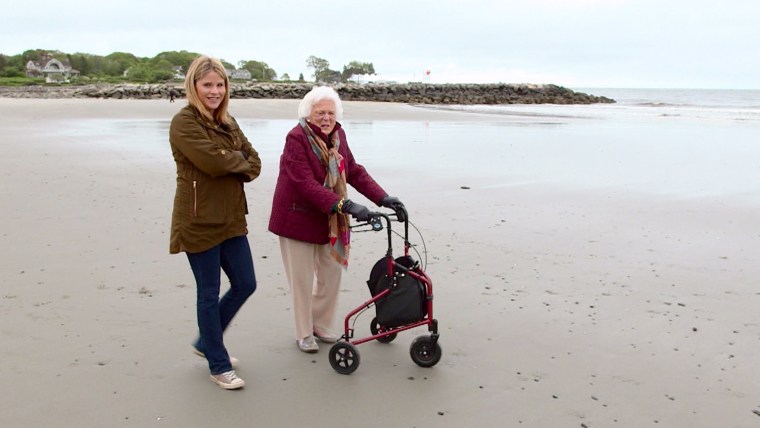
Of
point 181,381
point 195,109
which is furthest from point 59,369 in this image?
point 195,109

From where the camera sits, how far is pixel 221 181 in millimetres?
3373

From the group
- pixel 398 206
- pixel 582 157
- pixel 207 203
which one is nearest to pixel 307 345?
pixel 398 206

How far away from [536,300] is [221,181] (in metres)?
2.59

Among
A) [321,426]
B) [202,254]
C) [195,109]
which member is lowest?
[321,426]

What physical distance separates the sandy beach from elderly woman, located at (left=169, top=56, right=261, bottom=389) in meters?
0.38

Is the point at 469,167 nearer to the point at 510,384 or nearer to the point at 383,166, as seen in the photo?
the point at 383,166

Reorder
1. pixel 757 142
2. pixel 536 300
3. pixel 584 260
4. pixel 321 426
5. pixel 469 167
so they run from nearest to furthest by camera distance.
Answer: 1. pixel 321 426
2. pixel 536 300
3. pixel 584 260
4. pixel 469 167
5. pixel 757 142

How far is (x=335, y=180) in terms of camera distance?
3.86 m

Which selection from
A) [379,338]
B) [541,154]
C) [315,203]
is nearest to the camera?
[315,203]

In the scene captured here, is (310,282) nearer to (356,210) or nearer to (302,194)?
(302,194)

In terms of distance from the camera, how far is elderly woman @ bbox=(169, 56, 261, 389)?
3.23 meters

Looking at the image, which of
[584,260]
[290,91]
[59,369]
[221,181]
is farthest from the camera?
[290,91]

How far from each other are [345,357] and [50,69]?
12234 centimetres

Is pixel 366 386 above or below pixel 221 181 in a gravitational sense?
below
